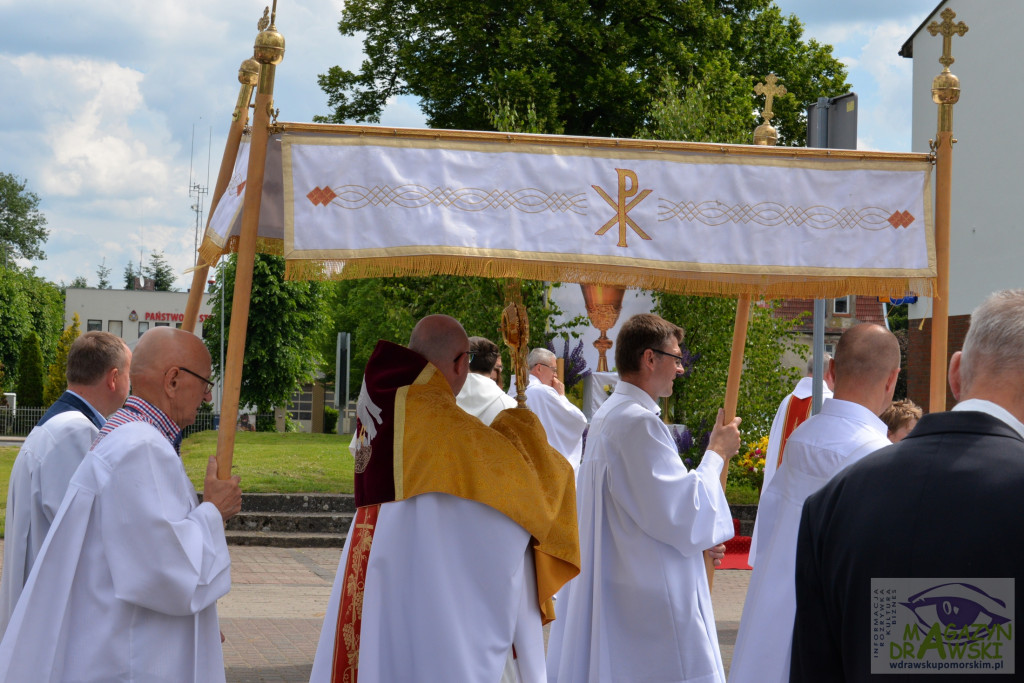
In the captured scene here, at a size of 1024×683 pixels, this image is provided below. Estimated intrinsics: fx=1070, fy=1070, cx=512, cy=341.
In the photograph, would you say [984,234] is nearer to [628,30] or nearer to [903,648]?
[628,30]

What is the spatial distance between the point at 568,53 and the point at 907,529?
19.1 m

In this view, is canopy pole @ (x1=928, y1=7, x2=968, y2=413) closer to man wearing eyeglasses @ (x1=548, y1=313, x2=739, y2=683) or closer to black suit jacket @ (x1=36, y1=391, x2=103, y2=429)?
man wearing eyeglasses @ (x1=548, y1=313, x2=739, y2=683)

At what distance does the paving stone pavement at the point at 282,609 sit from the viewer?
23.8 feet

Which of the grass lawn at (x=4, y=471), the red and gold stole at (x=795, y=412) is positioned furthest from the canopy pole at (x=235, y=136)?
the grass lawn at (x=4, y=471)

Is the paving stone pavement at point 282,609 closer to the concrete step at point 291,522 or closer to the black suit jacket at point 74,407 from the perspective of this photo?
the concrete step at point 291,522

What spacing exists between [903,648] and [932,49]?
1995 cm

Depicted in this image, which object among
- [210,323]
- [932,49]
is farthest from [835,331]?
[210,323]

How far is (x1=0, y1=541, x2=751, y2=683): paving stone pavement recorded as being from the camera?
725cm

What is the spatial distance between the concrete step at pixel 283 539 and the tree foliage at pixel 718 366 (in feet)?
16.5

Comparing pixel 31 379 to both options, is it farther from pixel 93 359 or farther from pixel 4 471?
pixel 93 359

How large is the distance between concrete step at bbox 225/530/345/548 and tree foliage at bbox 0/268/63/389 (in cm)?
4562

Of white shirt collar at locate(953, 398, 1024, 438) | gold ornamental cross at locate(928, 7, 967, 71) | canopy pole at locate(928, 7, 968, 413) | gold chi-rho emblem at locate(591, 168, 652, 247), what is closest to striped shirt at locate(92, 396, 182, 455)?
gold chi-rho emblem at locate(591, 168, 652, 247)

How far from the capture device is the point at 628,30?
21.3 metres

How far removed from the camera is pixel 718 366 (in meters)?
15.2
